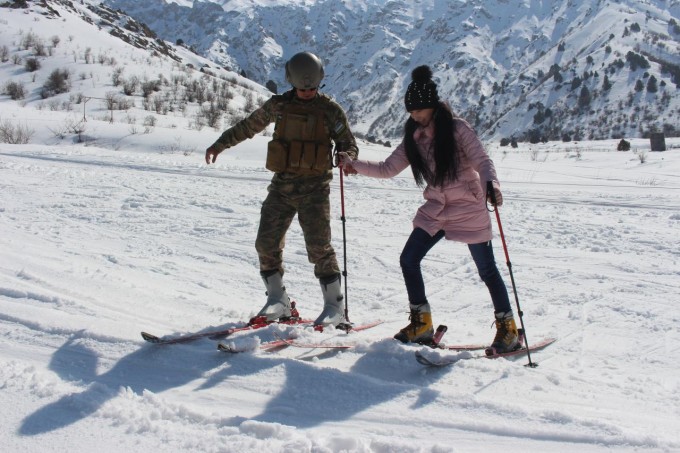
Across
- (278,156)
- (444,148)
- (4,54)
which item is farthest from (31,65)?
(444,148)

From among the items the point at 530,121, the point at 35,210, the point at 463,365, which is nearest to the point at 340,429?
the point at 463,365

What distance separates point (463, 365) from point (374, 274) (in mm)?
2928

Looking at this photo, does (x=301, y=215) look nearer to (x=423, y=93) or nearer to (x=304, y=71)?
(x=304, y=71)

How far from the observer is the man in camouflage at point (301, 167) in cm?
420

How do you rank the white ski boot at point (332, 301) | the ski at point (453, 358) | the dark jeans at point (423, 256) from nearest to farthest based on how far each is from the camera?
the ski at point (453, 358) < the dark jeans at point (423, 256) < the white ski boot at point (332, 301)

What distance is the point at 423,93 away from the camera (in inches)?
145

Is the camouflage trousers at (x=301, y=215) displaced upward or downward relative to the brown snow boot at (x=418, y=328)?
upward

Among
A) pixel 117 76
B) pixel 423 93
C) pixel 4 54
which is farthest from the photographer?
pixel 4 54

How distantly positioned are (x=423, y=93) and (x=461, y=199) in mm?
739

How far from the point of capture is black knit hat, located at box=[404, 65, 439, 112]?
368cm

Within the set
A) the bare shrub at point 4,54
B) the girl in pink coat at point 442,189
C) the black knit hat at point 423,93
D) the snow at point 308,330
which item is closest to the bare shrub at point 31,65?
the bare shrub at point 4,54

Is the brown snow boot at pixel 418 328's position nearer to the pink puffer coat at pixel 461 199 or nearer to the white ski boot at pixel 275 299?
the pink puffer coat at pixel 461 199

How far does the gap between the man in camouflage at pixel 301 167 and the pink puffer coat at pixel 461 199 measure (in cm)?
71

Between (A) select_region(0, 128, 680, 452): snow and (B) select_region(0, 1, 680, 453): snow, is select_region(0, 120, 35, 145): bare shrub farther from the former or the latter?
(A) select_region(0, 128, 680, 452): snow
